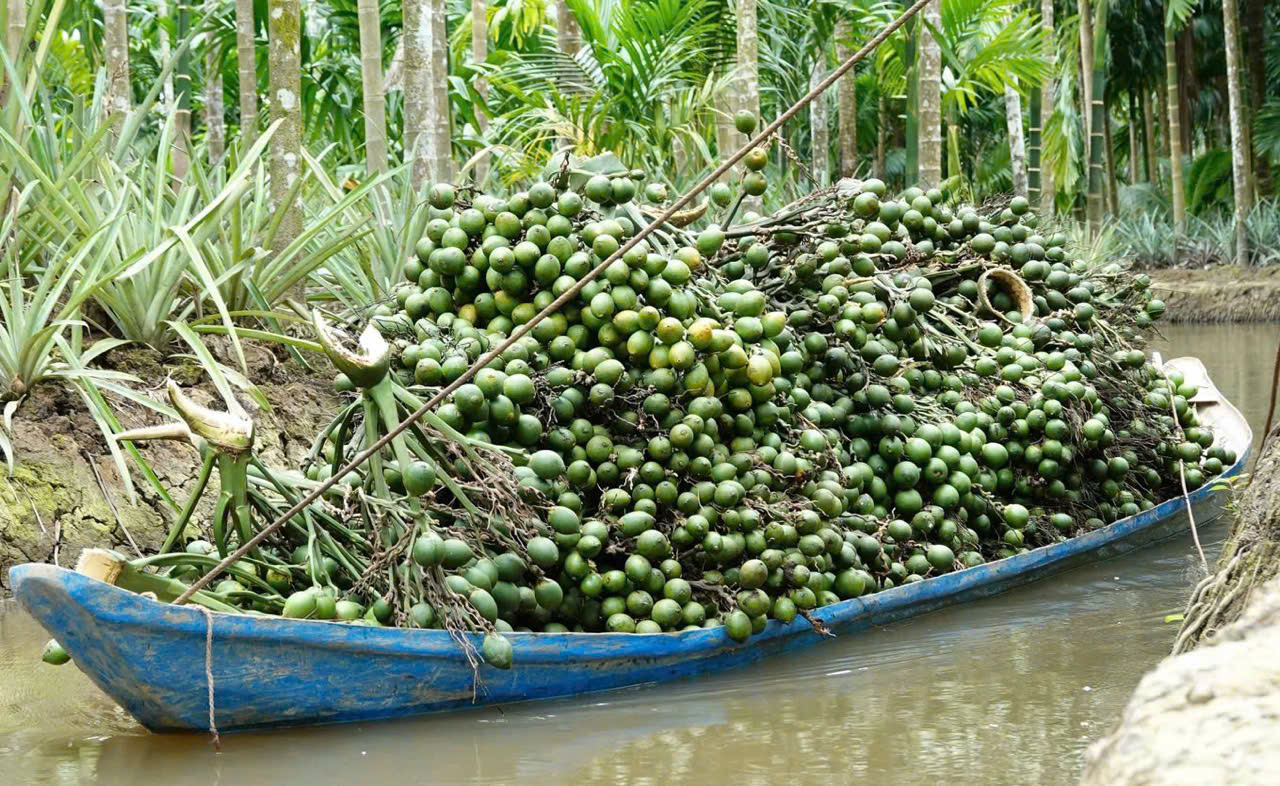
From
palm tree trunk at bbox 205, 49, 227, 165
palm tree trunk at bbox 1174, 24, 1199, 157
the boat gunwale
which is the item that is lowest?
the boat gunwale

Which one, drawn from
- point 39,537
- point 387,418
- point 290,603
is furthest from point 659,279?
point 39,537

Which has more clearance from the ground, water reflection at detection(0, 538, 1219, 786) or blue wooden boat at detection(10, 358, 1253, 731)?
blue wooden boat at detection(10, 358, 1253, 731)

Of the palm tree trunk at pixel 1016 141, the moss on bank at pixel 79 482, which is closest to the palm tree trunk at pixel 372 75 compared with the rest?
the moss on bank at pixel 79 482

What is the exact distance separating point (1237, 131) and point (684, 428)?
49.5 ft

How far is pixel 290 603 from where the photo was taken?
11.1ft

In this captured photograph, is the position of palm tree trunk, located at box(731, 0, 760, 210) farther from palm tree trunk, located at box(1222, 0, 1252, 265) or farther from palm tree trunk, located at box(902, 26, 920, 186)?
palm tree trunk, located at box(1222, 0, 1252, 265)

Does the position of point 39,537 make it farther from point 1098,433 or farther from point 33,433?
point 1098,433

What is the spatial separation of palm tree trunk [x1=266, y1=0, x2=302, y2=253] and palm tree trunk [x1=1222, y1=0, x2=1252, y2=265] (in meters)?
13.8

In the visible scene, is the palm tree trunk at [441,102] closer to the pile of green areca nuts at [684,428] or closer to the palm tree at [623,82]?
the palm tree at [623,82]

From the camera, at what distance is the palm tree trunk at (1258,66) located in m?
20.7

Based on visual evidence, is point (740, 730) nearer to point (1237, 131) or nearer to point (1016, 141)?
point (1016, 141)

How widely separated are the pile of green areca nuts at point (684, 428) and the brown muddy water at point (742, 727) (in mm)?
227

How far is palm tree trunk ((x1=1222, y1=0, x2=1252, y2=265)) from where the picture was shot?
54.7ft

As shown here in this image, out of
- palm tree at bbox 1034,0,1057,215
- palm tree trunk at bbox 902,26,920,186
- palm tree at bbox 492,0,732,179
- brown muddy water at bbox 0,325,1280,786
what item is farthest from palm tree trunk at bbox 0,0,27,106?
palm tree at bbox 1034,0,1057,215
